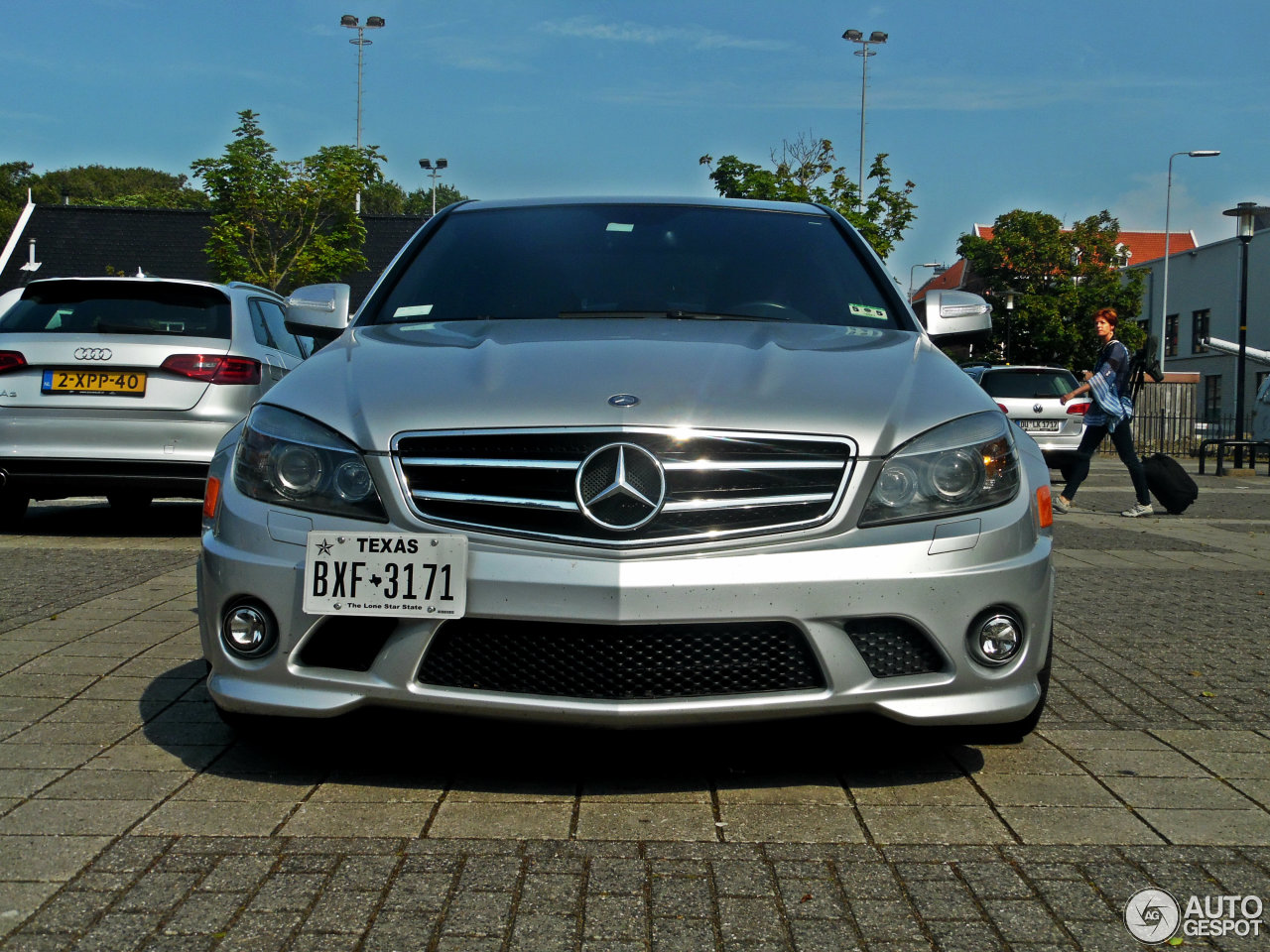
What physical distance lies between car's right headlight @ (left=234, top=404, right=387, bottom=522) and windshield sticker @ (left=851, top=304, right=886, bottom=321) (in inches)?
73.0

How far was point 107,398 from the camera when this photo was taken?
28.2ft

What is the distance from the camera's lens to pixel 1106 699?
4.70 metres

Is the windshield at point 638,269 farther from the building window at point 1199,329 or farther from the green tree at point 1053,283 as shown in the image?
the building window at point 1199,329

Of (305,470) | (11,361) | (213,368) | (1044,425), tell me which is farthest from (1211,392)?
(305,470)

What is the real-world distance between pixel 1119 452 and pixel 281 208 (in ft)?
81.2

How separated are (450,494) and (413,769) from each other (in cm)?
84

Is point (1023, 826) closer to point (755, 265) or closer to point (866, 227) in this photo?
point (755, 265)

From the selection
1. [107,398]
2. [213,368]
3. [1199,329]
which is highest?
[1199,329]

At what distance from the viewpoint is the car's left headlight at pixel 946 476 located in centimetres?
328

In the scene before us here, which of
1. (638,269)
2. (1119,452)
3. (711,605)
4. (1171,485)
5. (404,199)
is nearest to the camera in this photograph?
(711,605)

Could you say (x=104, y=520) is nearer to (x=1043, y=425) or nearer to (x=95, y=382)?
(x=95, y=382)

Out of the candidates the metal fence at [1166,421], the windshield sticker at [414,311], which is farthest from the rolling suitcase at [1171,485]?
the metal fence at [1166,421]

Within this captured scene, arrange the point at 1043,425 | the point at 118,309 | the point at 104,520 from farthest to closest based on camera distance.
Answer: the point at 1043,425, the point at 104,520, the point at 118,309

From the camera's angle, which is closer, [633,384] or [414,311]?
[633,384]
